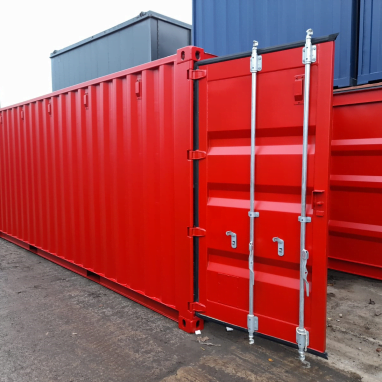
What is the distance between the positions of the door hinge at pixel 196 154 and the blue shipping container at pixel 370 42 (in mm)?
2807

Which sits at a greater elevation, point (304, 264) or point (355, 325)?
point (304, 264)

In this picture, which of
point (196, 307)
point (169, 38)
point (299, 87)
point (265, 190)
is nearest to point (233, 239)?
point (265, 190)

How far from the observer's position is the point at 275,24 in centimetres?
520

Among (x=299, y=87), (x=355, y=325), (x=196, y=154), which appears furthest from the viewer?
A: (x=355, y=325)

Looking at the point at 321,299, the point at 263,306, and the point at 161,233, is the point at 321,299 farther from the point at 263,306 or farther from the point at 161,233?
the point at 161,233

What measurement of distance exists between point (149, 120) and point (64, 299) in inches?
88.8

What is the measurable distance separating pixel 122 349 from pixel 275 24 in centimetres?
464

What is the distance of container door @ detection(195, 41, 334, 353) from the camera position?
2594mm

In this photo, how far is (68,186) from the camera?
16.3 feet

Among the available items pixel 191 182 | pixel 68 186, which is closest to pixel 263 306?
pixel 191 182

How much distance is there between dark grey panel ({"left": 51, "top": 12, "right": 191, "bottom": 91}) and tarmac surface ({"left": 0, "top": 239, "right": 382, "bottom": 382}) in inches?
166

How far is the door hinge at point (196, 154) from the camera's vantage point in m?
3.12

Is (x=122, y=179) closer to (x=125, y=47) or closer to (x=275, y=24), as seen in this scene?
(x=275, y=24)

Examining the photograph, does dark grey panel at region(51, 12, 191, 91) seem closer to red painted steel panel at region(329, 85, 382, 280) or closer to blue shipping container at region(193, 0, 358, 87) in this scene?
blue shipping container at region(193, 0, 358, 87)
